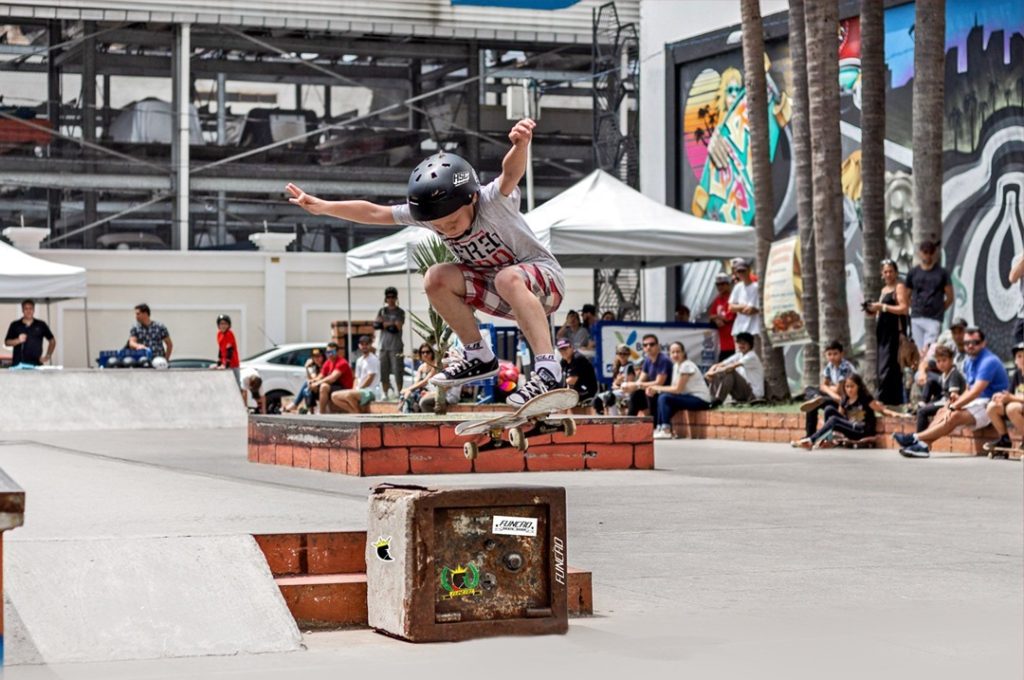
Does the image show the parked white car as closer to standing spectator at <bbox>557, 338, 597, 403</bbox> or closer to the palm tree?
standing spectator at <bbox>557, 338, 597, 403</bbox>

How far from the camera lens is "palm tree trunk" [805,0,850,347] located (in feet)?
56.9

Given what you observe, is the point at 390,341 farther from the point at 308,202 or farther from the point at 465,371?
the point at 465,371

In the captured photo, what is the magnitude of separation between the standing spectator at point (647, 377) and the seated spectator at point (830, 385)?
99.8 inches

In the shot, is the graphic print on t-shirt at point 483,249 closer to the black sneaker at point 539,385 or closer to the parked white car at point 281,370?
the black sneaker at point 539,385

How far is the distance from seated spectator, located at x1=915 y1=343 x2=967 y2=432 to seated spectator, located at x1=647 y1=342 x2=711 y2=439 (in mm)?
3933

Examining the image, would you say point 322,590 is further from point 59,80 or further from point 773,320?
A: point 59,80

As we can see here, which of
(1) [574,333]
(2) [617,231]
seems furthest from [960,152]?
(1) [574,333]

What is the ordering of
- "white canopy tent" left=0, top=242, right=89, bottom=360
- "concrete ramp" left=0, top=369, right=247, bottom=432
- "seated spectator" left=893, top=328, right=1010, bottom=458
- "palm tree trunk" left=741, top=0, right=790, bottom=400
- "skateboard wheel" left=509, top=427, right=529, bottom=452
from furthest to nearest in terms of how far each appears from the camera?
Answer: "white canopy tent" left=0, top=242, right=89, bottom=360 → "concrete ramp" left=0, top=369, right=247, bottom=432 → "palm tree trunk" left=741, top=0, right=790, bottom=400 → "seated spectator" left=893, top=328, right=1010, bottom=458 → "skateboard wheel" left=509, top=427, right=529, bottom=452

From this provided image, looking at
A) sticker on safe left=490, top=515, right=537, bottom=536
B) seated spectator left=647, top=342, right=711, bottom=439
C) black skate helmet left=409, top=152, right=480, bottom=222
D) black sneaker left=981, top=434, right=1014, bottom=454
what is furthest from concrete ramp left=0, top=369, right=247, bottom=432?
black skate helmet left=409, top=152, right=480, bottom=222

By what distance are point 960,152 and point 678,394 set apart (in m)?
5.14

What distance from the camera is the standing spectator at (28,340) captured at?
22562mm

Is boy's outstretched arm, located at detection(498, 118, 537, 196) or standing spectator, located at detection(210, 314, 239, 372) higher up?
boy's outstretched arm, located at detection(498, 118, 537, 196)

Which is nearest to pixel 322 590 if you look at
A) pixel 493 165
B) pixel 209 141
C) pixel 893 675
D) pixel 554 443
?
pixel 893 675

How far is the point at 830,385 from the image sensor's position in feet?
54.0
